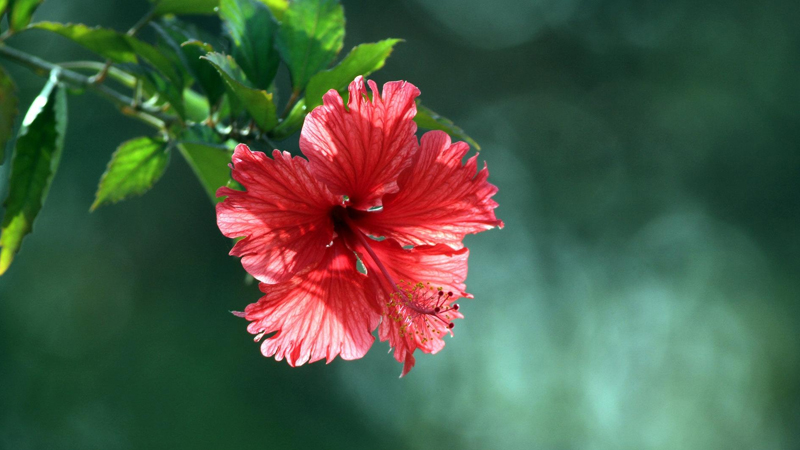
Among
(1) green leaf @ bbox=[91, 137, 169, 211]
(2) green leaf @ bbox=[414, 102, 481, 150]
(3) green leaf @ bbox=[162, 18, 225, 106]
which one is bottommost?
(1) green leaf @ bbox=[91, 137, 169, 211]

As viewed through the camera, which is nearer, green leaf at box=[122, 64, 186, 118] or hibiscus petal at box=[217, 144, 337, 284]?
hibiscus petal at box=[217, 144, 337, 284]

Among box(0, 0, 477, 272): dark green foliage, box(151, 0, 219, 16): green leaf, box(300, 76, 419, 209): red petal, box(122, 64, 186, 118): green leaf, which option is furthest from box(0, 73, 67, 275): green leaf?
box(300, 76, 419, 209): red petal

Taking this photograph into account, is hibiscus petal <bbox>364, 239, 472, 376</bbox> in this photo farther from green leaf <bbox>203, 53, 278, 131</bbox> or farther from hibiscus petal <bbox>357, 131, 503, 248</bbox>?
green leaf <bbox>203, 53, 278, 131</bbox>

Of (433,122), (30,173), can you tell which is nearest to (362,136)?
(433,122)

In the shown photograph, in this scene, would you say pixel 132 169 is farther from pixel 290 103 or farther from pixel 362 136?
pixel 362 136

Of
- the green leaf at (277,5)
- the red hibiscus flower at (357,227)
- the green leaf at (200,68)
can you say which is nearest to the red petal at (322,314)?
the red hibiscus flower at (357,227)

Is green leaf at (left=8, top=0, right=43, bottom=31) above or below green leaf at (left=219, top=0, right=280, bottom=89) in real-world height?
below

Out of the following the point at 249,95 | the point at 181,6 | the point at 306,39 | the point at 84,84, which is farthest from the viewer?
the point at 181,6
